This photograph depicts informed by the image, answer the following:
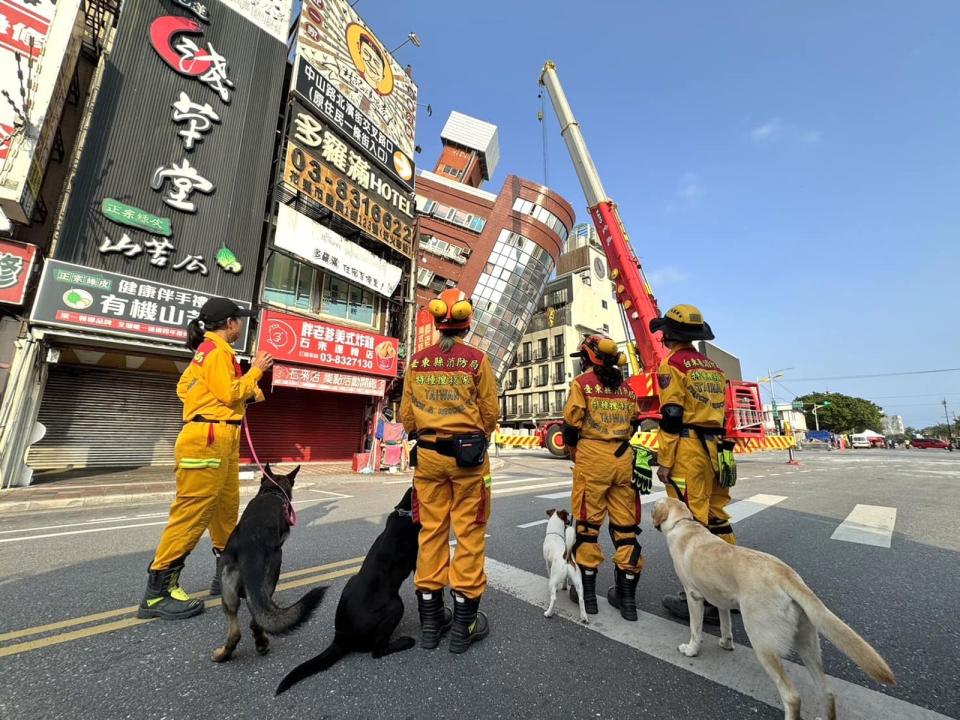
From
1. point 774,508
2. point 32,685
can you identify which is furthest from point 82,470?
point 774,508

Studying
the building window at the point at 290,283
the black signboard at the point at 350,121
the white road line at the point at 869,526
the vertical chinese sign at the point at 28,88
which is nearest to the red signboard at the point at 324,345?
the building window at the point at 290,283

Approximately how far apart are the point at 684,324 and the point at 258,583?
330cm

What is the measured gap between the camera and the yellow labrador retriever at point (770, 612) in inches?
59.6

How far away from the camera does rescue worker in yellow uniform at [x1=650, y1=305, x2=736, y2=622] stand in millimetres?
2812

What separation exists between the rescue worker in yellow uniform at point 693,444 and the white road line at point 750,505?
10.8ft

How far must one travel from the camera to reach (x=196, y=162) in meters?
11.0

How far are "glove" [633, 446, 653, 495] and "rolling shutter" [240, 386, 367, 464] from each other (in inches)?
483

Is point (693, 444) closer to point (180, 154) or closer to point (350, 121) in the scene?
point (180, 154)

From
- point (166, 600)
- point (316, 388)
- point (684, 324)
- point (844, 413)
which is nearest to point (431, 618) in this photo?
point (166, 600)

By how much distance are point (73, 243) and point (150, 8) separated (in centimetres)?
716

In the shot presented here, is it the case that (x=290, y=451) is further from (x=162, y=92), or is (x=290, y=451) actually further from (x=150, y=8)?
(x=150, y=8)

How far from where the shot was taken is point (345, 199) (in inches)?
557

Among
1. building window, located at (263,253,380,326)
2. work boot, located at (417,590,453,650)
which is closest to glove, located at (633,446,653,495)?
work boot, located at (417,590,453,650)

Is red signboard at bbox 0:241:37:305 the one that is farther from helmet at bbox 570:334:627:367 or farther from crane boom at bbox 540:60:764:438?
crane boom at bbox 540:60:764:438
